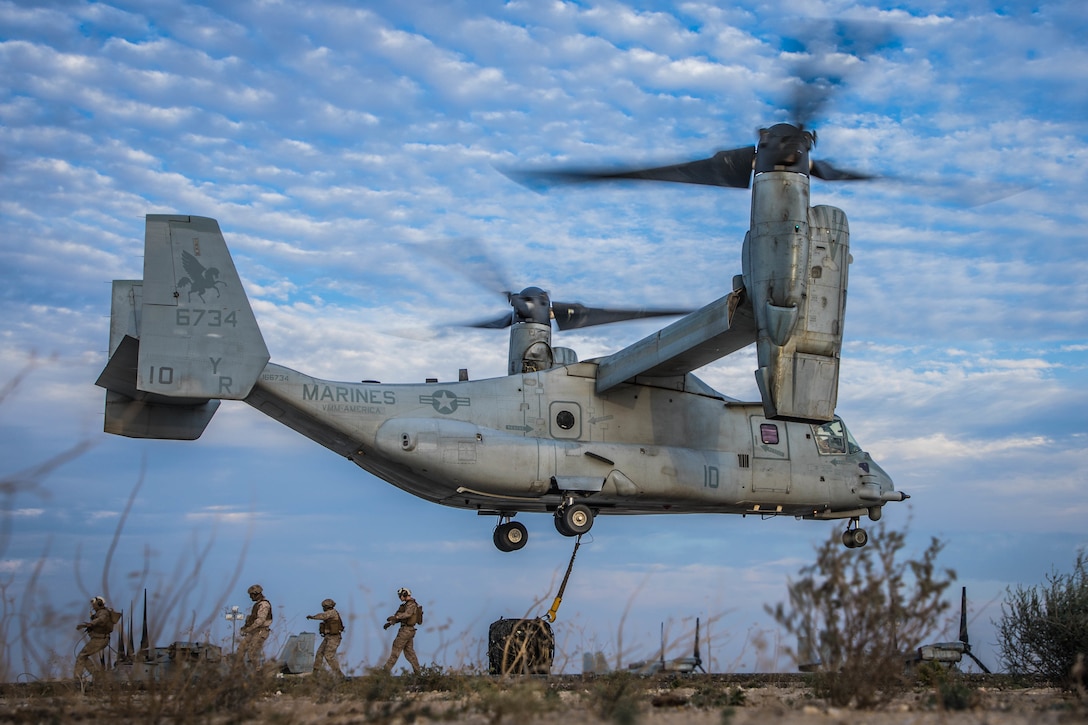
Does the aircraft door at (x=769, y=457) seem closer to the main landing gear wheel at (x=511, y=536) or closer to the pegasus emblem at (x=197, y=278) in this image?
the main landing gear wheel at (x=511, y=536)

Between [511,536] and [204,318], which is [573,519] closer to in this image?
[511,536]

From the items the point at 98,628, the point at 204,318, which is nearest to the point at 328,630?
the point at 98,628

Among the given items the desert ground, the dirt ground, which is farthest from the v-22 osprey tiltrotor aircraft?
the dirt ground

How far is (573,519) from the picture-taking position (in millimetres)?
20812

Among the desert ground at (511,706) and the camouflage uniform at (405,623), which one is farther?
the camouflage uniform at (405,623)

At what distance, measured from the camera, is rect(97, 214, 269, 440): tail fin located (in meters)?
17.9

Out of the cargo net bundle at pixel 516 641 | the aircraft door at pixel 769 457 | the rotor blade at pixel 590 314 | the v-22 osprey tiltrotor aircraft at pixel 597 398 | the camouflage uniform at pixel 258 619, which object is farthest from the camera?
the rotor blade at pixel 590 314

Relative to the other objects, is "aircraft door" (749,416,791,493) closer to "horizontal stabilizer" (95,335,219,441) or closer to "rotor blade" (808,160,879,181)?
"rotor blade" (808,160,879,181)

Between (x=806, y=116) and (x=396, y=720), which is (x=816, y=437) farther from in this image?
(x=396, y=720)

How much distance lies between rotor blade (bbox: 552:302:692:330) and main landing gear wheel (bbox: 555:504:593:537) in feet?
20.3

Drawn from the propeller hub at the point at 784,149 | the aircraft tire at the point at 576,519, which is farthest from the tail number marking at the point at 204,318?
the propeller hub at the point at 784,149

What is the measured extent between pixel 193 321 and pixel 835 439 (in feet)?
44.5

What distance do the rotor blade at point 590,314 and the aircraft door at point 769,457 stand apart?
387 cm

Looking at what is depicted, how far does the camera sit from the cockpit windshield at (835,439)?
23.8 m
